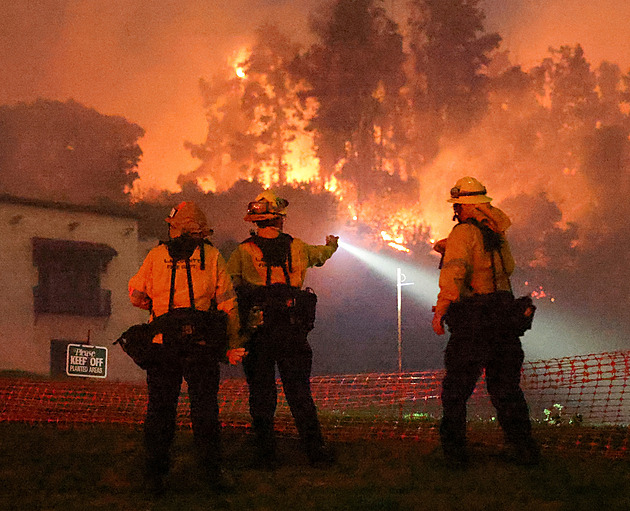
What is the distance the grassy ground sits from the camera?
478 centimetres

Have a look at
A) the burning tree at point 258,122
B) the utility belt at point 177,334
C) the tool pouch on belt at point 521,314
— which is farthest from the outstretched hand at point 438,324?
the burning tree at point 258,122

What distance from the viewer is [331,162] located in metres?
54.2

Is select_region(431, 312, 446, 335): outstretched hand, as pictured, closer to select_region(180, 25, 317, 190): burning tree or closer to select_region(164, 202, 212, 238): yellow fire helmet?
select_region(164, 202, 212, 238): yellow fire helmet

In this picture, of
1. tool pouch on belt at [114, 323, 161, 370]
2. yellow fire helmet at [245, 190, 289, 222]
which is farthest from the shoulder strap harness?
tool pouch on belt at [114, 323, 161, 370]

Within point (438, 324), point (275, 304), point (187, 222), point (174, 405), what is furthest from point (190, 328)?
point (438, 324)

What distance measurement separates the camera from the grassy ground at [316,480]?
4781 mm

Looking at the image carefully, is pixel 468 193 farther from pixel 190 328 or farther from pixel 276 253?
pixel 190 328

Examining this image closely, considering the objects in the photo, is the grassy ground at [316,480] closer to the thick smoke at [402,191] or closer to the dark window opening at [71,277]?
the dark window opening at [71,277]

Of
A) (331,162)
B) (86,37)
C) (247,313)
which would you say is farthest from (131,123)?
(247,313)

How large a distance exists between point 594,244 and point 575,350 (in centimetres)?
1037

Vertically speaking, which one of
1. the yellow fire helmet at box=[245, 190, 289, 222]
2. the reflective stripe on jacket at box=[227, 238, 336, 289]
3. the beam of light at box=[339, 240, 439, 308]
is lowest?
the reflective stripe on jacket at box=[227, 238, 336, 289]

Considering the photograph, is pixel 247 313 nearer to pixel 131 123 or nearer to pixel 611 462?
pixel 611 462

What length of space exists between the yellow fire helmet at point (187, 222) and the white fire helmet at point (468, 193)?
74.7 inches

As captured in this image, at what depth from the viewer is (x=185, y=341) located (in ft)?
17.4
